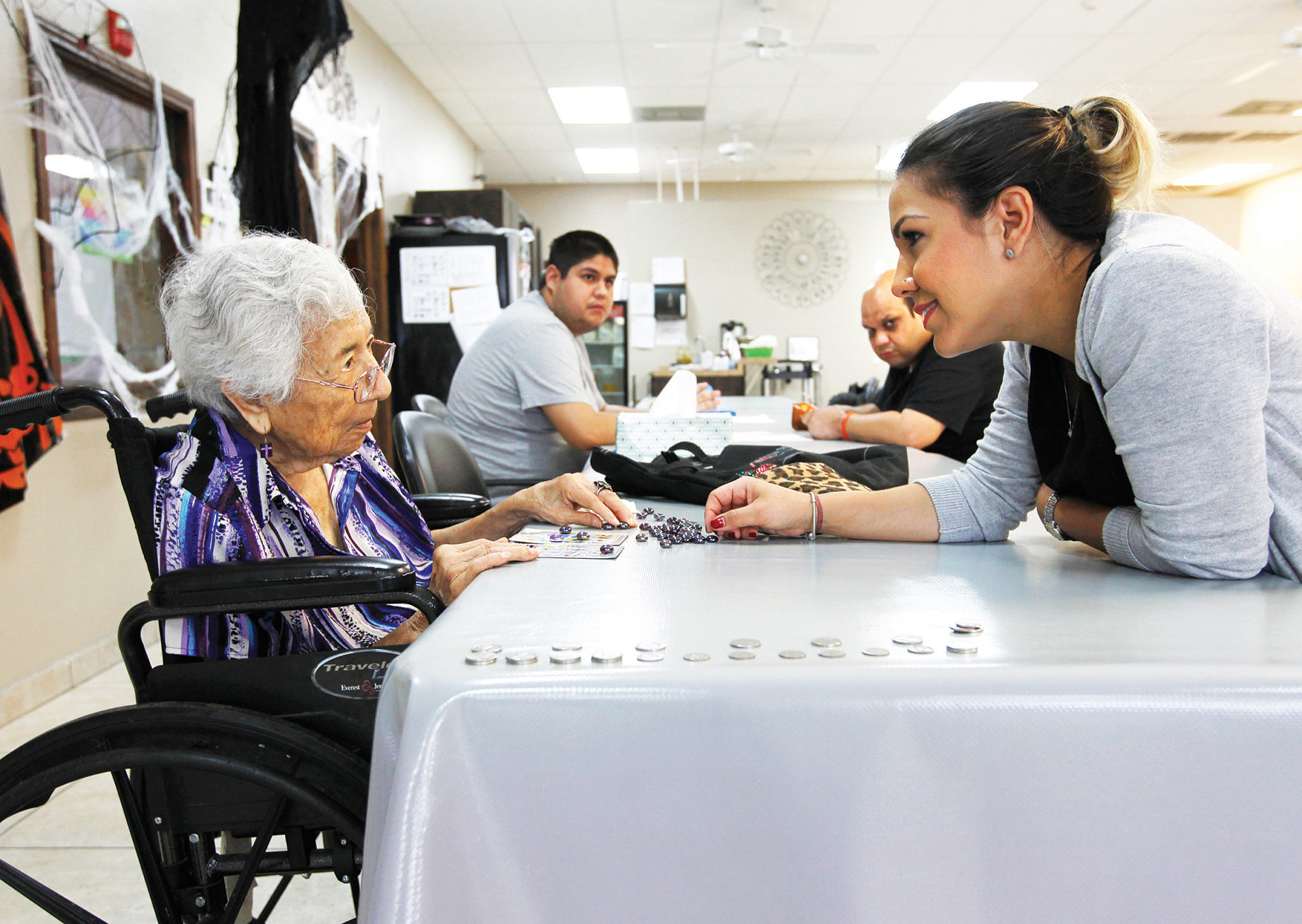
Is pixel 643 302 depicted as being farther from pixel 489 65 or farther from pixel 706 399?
pixel 706 399

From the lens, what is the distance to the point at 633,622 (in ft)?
2.39

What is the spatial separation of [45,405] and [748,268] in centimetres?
778

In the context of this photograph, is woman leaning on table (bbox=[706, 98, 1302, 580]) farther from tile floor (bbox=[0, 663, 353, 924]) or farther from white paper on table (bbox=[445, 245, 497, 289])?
white paper on table (bbox=[445, 245, 497, 289])

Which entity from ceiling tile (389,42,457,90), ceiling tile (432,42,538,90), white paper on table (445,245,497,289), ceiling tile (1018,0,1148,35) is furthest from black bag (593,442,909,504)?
ceiling tile (389,42,457,90)

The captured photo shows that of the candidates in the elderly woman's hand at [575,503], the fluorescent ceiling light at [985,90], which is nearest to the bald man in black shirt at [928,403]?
the elderly woman's hand at [575,503]

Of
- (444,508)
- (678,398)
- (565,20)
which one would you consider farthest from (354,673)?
(565,20)

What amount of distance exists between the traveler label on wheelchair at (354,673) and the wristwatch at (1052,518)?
848 millimetres

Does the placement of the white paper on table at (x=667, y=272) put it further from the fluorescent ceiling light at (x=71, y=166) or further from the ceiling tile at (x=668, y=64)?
the fluorescent ceiling light at (x=71, y=166)

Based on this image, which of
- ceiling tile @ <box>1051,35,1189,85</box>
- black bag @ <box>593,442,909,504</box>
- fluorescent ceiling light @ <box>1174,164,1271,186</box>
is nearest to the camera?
black bag @ <box>593,442,909,504</box>

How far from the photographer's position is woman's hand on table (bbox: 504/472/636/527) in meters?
1.27

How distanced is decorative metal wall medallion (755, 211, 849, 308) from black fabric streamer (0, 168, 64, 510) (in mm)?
6687

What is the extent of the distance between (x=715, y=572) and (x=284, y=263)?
2.40 feet

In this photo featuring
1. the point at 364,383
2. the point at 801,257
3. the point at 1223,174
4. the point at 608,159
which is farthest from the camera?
the point at 1223,174

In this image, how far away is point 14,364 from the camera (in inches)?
92.9
